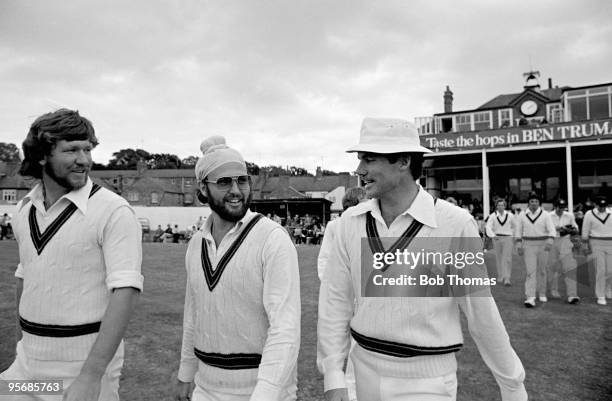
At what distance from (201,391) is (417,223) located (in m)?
1.40

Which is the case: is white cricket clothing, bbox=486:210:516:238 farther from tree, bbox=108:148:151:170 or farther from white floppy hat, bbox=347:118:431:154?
tree, bbox=108:148:151:170

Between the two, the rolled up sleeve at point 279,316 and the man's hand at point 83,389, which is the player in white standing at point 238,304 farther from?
the man's hand at point 83,389

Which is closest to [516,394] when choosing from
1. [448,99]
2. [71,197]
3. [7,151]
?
[71,197]

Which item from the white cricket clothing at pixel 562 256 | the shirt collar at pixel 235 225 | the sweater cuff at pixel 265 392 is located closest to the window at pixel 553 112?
the white cricket clothing at pixel 562 256

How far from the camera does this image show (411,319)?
2066 millimetres

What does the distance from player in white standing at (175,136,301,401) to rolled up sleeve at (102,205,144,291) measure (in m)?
0.39

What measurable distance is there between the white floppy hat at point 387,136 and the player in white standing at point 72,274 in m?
1.26

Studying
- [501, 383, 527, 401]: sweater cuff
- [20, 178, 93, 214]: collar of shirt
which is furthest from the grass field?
[501, 383, 527, 401]: sweater cuff

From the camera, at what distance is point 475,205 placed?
2933cm

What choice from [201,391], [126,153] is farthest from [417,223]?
[126,153]

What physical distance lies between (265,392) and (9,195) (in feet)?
247

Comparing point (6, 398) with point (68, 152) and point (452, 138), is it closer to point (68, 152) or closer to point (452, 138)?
point (68, 152)

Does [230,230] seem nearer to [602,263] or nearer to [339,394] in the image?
[339,394]

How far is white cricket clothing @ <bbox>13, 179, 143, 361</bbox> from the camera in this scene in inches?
81.8
